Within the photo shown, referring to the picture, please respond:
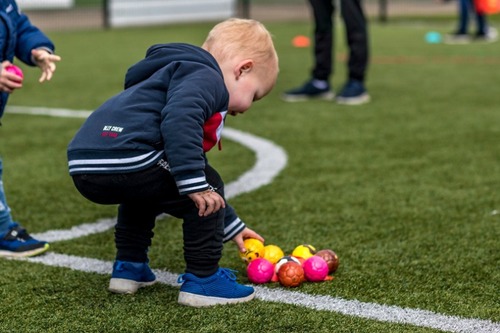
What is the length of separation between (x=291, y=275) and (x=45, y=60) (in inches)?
53.8

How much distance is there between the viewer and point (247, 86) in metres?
3.10

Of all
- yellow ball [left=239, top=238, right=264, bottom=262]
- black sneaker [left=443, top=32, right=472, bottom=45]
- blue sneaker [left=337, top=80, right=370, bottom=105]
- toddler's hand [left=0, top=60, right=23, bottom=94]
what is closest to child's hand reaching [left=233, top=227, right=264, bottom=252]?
yellow ball [left=239, top=238, right=264, bottom=262]

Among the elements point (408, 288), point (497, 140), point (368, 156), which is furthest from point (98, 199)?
point (497, 140)

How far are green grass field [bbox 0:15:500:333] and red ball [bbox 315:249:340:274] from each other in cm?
4

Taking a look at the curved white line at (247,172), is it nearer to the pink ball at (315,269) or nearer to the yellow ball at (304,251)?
the yellow ball at (304,251)

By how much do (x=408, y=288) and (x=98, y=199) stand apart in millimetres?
1073

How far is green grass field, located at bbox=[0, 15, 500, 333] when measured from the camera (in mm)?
2910

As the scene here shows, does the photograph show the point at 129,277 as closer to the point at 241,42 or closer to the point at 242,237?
the point at 242,237

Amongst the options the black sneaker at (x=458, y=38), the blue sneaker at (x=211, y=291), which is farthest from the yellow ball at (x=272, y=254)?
the black sneaker at (x=458, y=38)

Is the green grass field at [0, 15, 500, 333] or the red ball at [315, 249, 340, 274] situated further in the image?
the red ball at [315, 249, 340, 274]

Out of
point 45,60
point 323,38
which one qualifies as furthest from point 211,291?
point 323,38

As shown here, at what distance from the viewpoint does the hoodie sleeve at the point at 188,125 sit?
277 cm

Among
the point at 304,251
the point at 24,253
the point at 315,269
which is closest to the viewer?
the point at 315,269

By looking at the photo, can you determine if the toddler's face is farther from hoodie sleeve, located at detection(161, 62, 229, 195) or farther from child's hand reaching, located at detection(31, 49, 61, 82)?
child's hand reaching, located at detection(31, 49, 61, 82)
